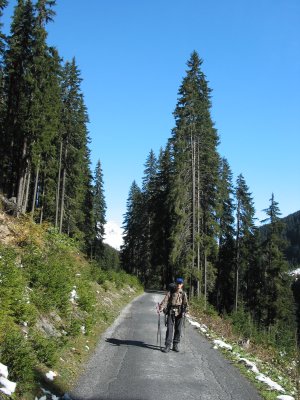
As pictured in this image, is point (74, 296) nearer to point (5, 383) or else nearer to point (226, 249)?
point (5, 383)

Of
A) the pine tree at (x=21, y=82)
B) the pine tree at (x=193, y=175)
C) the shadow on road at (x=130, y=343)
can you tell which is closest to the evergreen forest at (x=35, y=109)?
the pine tree at (x=21, y=82)

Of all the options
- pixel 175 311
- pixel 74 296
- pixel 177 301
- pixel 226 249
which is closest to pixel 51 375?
pixel 175 311

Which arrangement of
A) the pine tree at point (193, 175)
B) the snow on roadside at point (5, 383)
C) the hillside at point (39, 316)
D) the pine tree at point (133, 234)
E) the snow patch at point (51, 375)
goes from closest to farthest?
the snow on roadside at point (5, 383) → the hillside at point (39, 316) → the snow patch at point (51, 375) → the pine tree at point (193, 175) → the pine tree at point (133, 234)

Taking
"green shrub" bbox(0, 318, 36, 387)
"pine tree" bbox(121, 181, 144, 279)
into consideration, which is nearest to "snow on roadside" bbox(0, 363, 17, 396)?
"green shrub" bbox(0, 318, 36, 387)

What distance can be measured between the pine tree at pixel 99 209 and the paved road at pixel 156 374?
1960 inches

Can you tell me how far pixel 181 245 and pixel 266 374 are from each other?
69.6ft

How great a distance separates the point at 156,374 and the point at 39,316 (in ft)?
9.87

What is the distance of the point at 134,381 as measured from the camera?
7926mm

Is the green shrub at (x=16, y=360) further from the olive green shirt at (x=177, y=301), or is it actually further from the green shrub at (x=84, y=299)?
the green shrub at (x=84, y=299)

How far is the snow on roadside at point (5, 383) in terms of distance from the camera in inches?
207

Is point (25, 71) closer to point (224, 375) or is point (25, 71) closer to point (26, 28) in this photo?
point (26, 28)

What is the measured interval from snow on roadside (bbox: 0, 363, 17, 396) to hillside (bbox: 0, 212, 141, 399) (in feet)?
1.42

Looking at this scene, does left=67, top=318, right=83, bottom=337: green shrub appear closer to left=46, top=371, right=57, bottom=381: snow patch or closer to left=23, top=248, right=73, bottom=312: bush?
left=23, top=248, right=73, bottom=312: bush

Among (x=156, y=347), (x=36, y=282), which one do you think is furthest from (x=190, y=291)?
(x=36, y=282)
